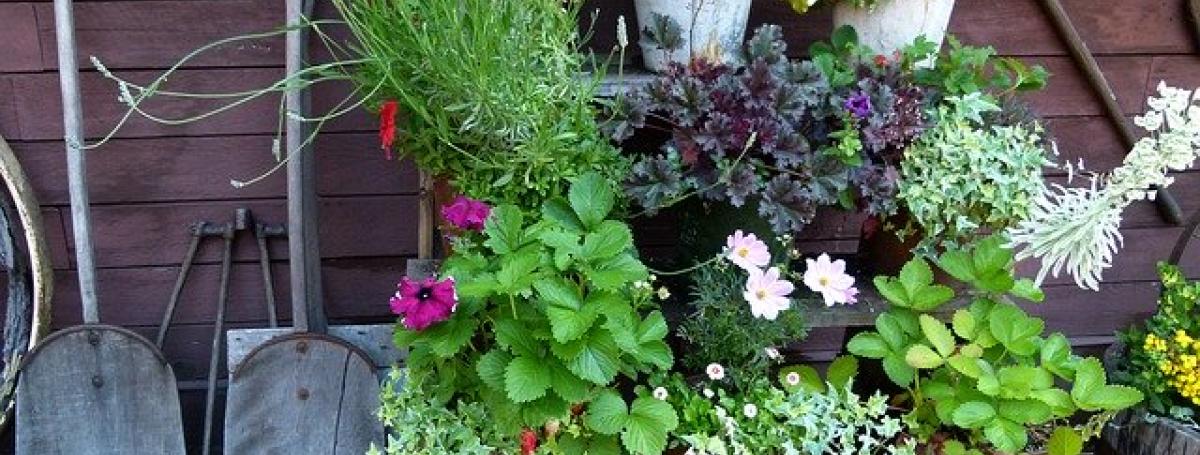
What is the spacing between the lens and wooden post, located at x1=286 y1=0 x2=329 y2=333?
183 cm

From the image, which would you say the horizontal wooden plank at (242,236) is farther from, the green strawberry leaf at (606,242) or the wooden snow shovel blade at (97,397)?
the green strawberry leaf at (606,242)

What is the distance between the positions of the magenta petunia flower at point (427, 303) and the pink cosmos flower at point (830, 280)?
0.56 m

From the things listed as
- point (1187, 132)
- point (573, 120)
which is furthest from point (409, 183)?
point (1187, 132)

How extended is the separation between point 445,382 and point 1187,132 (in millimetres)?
1139

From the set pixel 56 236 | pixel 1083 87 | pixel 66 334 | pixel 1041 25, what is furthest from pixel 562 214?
pixel 1083 87

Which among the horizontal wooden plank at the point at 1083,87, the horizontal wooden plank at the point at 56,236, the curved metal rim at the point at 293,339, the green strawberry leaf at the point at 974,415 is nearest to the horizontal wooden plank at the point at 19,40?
the horizontal wooden plank at the point at 56,236

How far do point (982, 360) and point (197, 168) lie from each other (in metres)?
1.54

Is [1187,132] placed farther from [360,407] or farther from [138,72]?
[138,72]

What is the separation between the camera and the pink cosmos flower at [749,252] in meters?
1.51

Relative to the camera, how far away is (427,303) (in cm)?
138

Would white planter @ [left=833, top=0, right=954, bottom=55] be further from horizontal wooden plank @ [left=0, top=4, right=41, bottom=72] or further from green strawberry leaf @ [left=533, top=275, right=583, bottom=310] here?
horizontal wooden plank @ [left=0, top=4, right=41, bottom=72]

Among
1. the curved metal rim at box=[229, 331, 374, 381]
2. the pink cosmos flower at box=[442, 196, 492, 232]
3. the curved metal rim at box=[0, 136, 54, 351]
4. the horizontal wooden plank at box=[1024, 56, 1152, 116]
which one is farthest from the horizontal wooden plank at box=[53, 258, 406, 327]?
the horizontal wooden plank at box=[1024, 56, 1152, 116]

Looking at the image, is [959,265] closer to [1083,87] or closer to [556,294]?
[556,294]

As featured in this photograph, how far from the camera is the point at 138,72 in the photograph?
198cm
